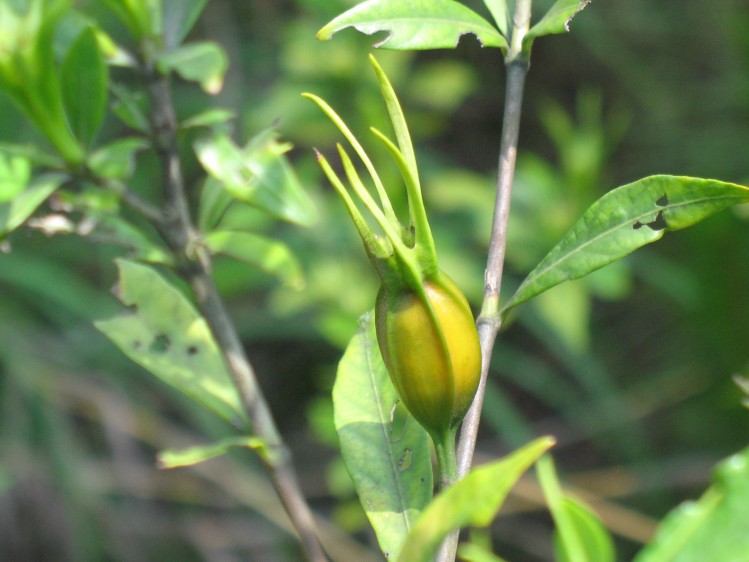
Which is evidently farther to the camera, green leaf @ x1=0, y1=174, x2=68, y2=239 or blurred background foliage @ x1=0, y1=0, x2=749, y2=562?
blurred background foliage @ x1=0, y1=0, x2=749, y2=562

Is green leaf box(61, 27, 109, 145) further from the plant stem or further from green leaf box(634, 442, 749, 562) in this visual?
green leaf box(634, 442, 749, 562)

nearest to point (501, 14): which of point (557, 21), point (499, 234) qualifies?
point (557, 21)

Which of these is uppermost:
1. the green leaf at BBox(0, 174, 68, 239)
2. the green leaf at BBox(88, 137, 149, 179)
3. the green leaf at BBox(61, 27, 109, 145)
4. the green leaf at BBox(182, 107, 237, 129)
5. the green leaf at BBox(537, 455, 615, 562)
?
the green leaf at BBox(61, 27, 109, 145)

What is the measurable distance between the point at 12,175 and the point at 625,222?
434mm

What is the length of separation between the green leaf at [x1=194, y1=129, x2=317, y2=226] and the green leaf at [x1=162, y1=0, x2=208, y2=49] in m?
0.08

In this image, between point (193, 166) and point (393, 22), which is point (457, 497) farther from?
point (193, 166)

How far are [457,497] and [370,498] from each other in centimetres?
17

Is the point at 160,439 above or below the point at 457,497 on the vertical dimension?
below

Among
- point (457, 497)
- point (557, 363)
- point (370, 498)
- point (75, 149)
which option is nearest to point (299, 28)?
point (557, 363)

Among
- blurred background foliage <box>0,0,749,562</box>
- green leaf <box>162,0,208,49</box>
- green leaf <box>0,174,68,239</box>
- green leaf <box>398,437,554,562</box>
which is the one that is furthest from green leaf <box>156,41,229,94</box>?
blurred background foliage <box>0,0,749,562</box>

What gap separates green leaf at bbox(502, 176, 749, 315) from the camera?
0.49m

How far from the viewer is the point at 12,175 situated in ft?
2.21

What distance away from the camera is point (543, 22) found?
21.5 inches

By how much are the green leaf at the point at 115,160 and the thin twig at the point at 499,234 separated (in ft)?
0.93
